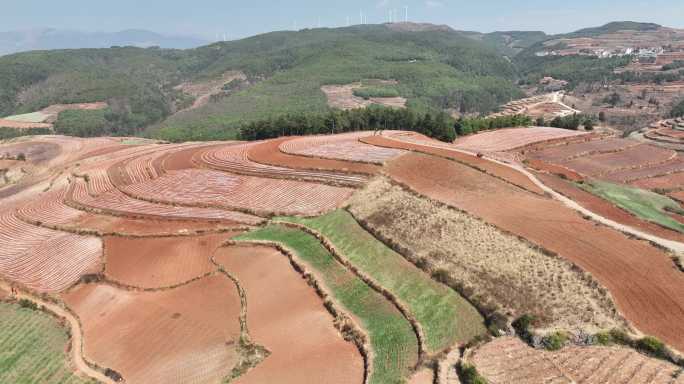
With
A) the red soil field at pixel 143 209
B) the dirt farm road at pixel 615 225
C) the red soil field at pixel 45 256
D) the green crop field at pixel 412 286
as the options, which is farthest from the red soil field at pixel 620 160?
the red soil field at pixel 45 256

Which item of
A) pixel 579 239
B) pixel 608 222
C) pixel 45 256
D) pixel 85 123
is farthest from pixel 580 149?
pixel 85 123

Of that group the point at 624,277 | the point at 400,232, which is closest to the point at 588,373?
the point at 624,277

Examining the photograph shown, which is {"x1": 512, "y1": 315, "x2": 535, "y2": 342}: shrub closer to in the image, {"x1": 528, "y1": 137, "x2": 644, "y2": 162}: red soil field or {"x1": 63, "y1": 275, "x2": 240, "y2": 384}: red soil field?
{"x1": 63, "y1": 275, "x2": 240, "y2": 384}: red soil field

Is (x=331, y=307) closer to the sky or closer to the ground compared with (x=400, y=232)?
closer to the ground

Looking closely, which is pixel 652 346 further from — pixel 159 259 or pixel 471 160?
pixel 159 259

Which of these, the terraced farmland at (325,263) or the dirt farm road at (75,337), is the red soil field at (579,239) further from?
the dirt farm road at (75,337)

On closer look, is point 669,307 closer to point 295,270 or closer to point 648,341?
point 648,341
